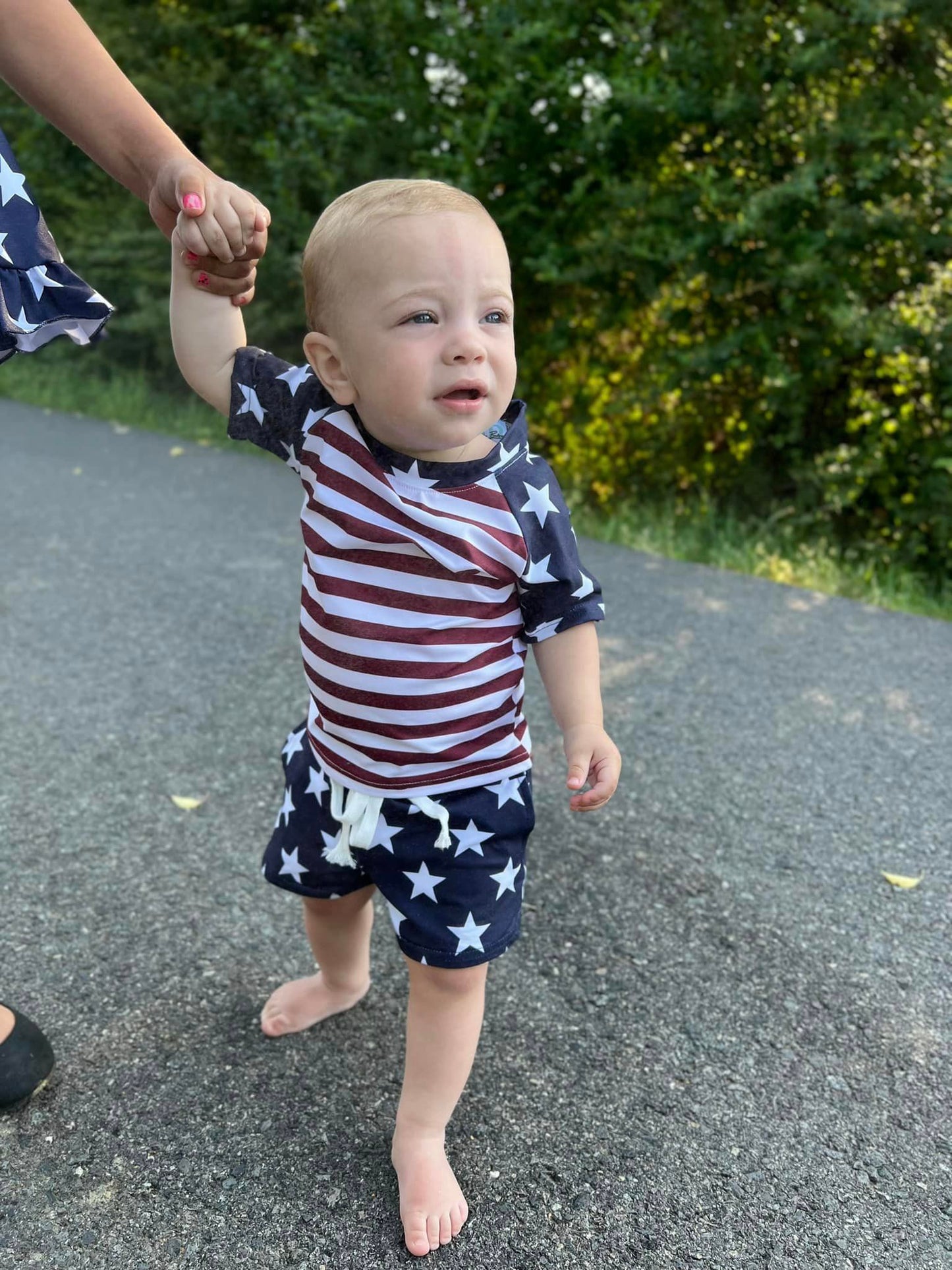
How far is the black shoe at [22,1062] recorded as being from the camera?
5.81 feet

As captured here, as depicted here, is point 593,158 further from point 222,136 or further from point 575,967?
point 575,967

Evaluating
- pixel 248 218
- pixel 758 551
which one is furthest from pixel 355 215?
pixel 758 551

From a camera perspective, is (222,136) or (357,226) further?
(222,136)

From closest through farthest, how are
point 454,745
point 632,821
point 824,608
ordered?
point 454,745
point 632,821
point 824,608

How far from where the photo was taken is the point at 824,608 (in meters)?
4.48

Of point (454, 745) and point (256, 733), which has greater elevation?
point (454, 745)

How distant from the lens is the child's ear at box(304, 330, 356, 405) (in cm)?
150

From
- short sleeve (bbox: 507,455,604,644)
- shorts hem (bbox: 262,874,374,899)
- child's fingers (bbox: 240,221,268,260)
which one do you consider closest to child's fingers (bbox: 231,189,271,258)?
child's fingers (bbox: 240,221,268,260)

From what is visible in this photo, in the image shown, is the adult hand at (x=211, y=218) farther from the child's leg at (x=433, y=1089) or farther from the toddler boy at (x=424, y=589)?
the child's leg at (x=433, y=1089)

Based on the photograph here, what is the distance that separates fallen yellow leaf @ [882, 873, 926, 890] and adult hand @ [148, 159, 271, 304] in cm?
186

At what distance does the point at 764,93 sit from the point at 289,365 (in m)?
4.19

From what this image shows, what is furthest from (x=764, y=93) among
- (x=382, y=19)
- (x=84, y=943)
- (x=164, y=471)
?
(x=84, y=943)

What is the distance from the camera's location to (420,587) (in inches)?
59.8

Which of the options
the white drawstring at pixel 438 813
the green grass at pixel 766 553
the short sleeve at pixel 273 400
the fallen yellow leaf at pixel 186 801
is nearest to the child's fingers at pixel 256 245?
the short sleeve at pixel 273 400
